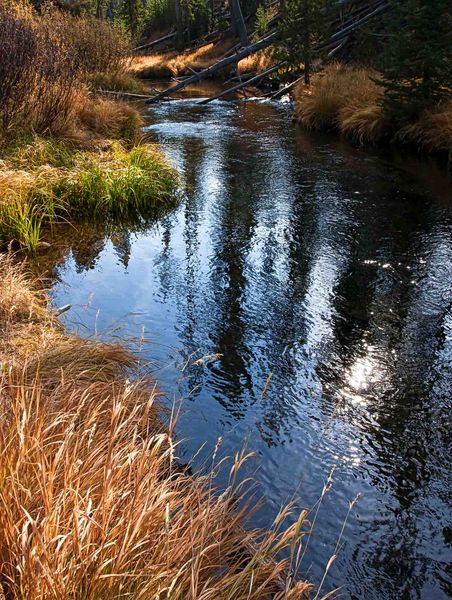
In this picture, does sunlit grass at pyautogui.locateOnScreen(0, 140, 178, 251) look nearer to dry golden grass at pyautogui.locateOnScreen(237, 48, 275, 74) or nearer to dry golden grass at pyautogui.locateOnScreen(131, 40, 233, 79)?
dry golden grass at pyautogui.locateOnScreen(237, 48, 275, 74)

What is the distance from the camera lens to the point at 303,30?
15.2 meters

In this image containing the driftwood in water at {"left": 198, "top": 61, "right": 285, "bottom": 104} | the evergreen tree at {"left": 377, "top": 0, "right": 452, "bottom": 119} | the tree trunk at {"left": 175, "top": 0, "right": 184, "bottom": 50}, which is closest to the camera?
the evergreen tree at {"left": 377, "top": 0, "right": 452, "bottom": 119}

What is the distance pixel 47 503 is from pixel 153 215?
6459 mm

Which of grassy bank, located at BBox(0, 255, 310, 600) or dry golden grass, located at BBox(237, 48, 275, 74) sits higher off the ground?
dry golden grass, located at BBox(237, 48, 275, 74)

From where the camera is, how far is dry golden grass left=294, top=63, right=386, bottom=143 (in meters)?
11.8

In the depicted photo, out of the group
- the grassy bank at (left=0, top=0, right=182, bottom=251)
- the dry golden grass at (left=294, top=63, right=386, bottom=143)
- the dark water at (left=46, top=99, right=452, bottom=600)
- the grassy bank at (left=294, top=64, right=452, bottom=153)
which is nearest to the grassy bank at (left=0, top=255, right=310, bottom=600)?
the dark water at (left=46, top=99, right=452, bottom=600)

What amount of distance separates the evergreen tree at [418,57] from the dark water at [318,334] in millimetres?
2485

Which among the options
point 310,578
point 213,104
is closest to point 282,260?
point 310,578

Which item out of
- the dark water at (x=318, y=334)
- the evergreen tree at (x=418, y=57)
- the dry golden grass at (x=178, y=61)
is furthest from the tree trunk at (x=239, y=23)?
the dark water at (x=318, y=334)

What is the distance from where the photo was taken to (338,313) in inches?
195

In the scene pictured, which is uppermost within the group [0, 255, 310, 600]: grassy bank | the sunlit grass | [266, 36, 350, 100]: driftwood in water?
[266, 36, 350, 100]: driftwood in water

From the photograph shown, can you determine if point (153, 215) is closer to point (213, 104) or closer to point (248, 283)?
point (248, 283)

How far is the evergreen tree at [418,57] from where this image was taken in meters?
10.4

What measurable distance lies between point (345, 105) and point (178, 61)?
1718 centimetres
